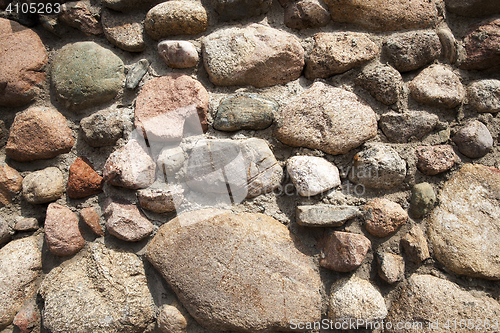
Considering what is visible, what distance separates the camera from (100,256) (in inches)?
40.2

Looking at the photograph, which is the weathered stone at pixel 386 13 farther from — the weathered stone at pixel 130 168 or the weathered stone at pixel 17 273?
the weathered stone at pixel 17 273

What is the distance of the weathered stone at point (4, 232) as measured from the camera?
3.51 feet

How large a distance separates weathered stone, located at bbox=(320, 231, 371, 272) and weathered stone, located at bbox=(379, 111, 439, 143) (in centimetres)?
40

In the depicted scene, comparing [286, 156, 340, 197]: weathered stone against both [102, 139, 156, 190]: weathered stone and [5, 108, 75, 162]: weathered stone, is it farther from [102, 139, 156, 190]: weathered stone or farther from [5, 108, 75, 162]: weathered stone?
[5, 108, 75, 162]: weathered stone

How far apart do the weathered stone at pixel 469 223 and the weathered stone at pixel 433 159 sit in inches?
2.4

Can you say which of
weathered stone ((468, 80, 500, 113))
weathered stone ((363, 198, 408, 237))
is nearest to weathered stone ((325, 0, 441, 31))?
weathered stone ((468, 80, 500, 113))

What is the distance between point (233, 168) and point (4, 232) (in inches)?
34.4

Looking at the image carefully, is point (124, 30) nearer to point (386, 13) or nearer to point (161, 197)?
point (161, 197)

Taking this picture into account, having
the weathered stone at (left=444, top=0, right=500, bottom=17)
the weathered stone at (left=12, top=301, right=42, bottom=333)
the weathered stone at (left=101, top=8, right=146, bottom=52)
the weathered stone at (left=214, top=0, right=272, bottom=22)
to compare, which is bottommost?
the weathered stone at (left=12, top=301, right=42, bottom=333)

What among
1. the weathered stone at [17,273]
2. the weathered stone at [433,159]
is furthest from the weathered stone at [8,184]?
the weathered stone at [433,159]

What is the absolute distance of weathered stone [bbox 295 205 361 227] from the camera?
98cm

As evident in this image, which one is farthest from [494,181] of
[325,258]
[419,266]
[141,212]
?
[141,212]

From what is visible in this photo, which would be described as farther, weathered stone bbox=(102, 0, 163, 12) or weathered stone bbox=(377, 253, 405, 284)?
weathered stone bbox=(102, 0, 163, 12)

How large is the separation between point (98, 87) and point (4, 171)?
1.54 ft
